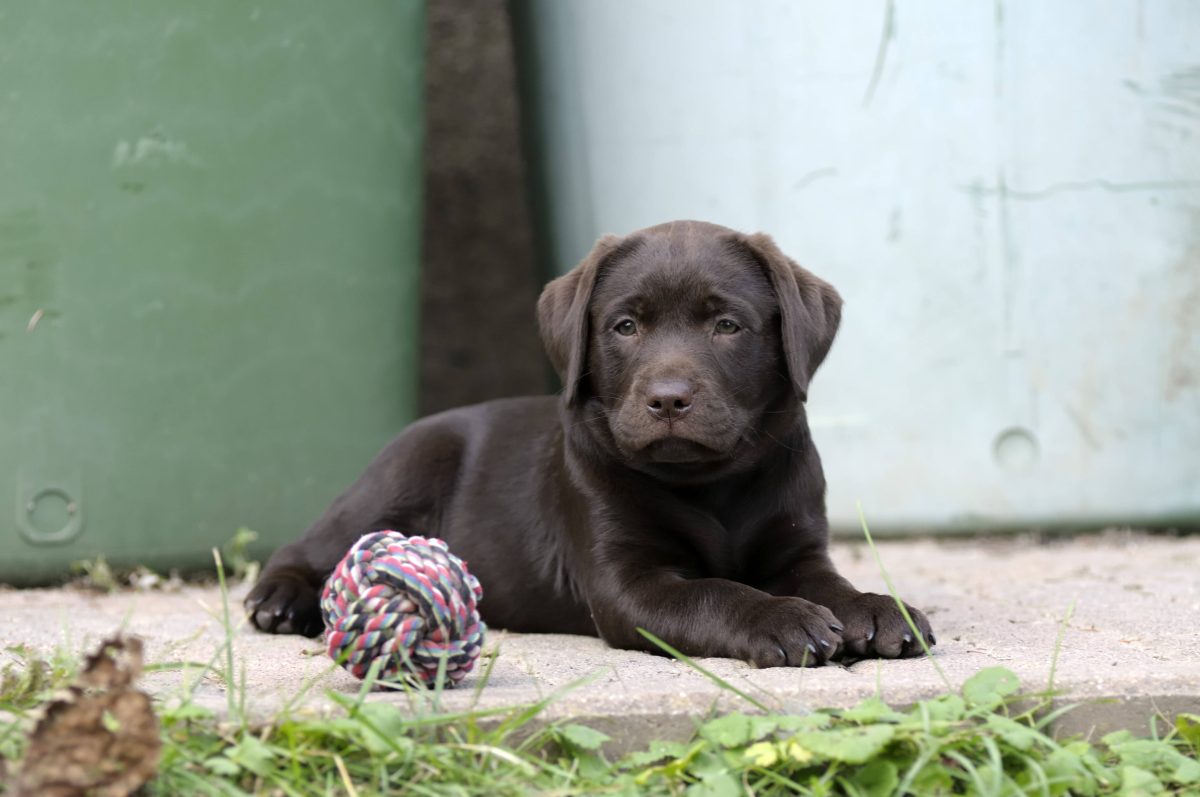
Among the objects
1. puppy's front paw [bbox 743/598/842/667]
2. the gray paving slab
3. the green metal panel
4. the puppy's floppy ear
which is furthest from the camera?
the green metal panel

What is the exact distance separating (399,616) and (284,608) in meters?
1.46

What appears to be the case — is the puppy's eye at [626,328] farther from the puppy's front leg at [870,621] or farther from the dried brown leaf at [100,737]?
the dried brown leaf at [100,737]

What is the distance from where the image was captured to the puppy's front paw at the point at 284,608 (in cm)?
385

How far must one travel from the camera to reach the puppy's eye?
3.52m

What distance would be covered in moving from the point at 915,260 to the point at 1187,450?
1.25m

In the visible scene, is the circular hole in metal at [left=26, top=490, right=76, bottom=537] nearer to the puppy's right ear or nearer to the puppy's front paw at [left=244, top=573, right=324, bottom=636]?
the puppy's front paw at [left=244, top=573, right=324, bottom=636]

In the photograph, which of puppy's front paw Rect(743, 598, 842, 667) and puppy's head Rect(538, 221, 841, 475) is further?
puppy's head Rect(538, 221, 841, 475)

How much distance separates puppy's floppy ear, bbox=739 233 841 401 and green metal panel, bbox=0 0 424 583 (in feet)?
6.46

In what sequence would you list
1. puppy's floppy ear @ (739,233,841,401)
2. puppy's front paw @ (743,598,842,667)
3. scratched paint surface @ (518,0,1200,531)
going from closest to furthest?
puppy's front paw @ (743,598,842,667), puppy's floppy ear @ (739,233,841,401), scratched paint surface @ (518,0,1200,531)

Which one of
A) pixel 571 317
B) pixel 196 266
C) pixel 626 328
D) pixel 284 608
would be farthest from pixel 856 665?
pixel 196 266

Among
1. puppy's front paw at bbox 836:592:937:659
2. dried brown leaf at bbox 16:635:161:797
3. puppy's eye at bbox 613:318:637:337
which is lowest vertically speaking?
puppy's front paw at bbox 836:592:937:659

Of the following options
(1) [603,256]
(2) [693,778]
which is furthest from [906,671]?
(1) [603,256]

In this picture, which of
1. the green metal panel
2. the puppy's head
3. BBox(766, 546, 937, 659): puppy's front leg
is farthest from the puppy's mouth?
the green metal panel

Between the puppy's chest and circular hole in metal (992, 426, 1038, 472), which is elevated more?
the puppy's chest
